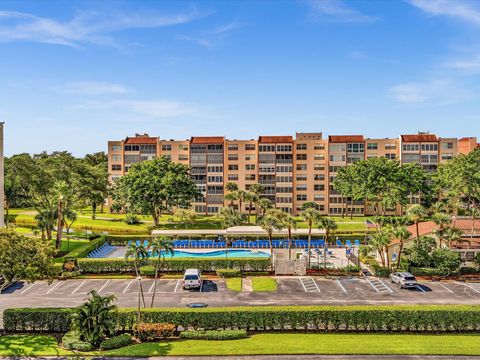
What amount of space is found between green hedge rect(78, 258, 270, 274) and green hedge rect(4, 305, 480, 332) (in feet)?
71.4

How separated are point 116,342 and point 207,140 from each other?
89.6 metres

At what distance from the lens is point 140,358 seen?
103 ft

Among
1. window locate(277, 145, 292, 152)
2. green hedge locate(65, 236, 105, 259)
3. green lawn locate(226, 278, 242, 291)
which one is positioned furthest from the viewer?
window locate(277, 145, 292, 152)

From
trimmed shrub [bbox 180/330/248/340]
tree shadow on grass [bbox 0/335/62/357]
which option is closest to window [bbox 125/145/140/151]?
tree shadow on grass [bbox 0/335/62/357]

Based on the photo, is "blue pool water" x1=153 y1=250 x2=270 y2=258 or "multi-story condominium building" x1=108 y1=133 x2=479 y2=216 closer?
"blue pool water" x1=153 y1=250 x2=270 y2=258

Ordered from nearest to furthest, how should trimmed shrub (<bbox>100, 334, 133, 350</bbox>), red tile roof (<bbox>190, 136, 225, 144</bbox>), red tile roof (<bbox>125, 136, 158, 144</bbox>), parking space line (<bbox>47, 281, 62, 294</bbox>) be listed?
trimmed shrub (<bbox>100, 334, 133, 350</bbox>), parking space line (<bbox>47, 281, 62, 294</bbox>), red tile roof (<bbox>190, 136, 225, 144</bbox>), red tile roof (<bbox>125, 136, 158, 144</bbox>)

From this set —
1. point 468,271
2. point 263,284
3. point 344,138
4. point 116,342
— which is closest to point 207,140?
point 344,138

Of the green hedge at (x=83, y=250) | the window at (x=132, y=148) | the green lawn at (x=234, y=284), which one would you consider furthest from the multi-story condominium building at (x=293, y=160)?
the green lawn at (x=234, y=284)

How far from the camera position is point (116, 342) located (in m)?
33.2

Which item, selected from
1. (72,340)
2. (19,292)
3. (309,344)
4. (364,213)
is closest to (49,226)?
(19,292)

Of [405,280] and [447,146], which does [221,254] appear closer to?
[405,280]

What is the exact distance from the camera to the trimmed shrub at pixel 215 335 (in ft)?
113

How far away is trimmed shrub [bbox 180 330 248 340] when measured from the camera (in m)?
34.5

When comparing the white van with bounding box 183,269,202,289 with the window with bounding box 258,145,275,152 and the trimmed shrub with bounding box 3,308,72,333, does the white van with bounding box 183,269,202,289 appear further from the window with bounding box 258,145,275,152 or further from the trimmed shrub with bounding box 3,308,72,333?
the window with bounding box 258,145,275,152
